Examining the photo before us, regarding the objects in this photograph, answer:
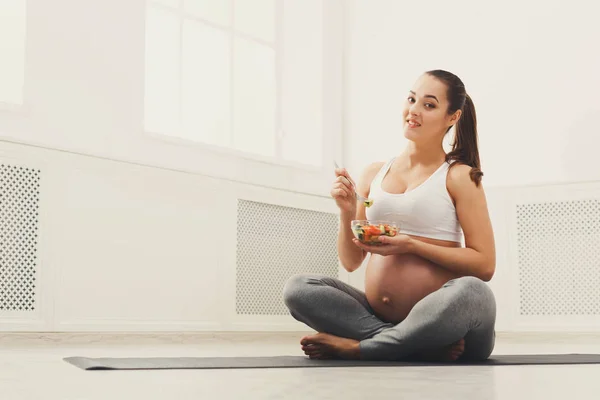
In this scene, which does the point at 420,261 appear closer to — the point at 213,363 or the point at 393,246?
the point at 393,246

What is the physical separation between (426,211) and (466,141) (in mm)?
263

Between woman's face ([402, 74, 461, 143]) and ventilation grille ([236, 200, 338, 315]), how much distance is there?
67.9 inches

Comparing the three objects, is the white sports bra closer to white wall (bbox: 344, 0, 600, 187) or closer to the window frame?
the window frame

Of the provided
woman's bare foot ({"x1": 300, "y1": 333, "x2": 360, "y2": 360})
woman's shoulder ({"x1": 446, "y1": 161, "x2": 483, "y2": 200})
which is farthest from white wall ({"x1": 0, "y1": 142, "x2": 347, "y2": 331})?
woman's shoulder ({"x1": 446, "y1": 161, "x2": 483, "y2": 200})

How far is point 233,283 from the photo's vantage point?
12.2 feet

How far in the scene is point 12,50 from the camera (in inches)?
131

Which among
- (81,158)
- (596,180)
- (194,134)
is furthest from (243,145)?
(596,180)

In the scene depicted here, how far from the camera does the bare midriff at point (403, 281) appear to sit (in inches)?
81.9

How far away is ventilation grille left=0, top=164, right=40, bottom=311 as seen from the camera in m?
2.94

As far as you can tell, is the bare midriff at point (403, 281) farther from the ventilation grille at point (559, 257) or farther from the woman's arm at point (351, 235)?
the ventilation grille at point (559, 257)

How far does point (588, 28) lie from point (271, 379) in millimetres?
3246

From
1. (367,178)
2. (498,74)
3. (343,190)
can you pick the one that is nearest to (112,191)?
(367,178)

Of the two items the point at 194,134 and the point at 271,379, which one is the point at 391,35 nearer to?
the point at 194,134

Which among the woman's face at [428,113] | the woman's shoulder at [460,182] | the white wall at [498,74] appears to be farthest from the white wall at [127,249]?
the woman's shoulder at [460,182]
